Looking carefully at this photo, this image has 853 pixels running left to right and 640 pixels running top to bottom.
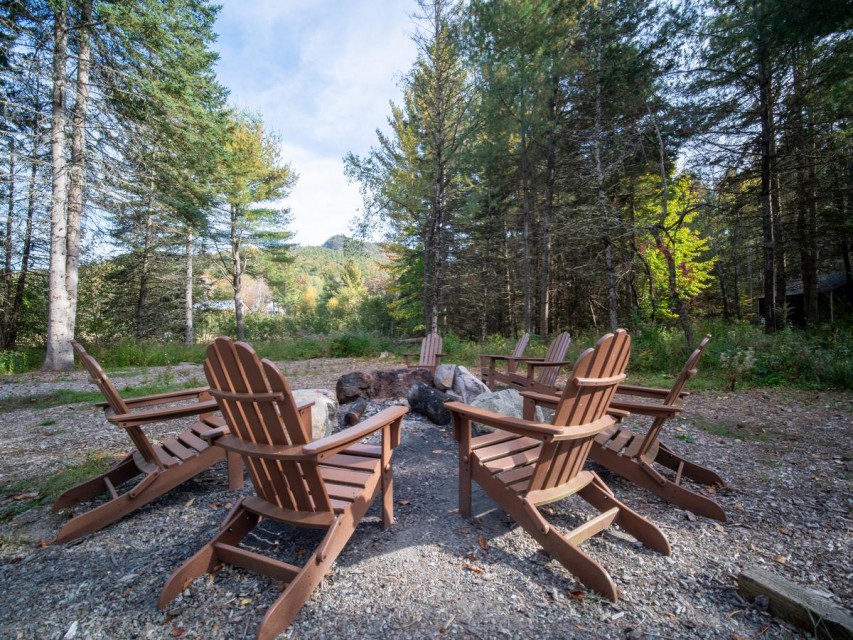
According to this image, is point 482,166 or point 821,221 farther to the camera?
point 482,166

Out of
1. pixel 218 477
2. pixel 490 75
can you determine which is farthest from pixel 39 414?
pixel 490 75

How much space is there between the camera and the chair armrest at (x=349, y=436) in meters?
1.48

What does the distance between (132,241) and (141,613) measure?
16.3m

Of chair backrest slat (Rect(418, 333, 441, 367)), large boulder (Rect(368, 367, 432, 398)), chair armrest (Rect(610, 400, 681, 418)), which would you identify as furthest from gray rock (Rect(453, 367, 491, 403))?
chair armrest (Rect(610, 400, 681, 418))

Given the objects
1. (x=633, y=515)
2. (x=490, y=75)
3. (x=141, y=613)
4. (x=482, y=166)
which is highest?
(x=490, y=75)

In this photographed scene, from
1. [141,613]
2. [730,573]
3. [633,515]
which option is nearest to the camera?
[141,613]

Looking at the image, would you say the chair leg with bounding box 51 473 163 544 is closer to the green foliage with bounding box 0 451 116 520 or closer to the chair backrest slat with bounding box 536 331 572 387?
the green foliage with bounding box 0 451 116 520

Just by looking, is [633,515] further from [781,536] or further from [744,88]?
[744,88]

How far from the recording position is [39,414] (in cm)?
457

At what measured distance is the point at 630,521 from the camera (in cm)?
191

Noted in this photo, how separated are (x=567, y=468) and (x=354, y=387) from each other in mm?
3031

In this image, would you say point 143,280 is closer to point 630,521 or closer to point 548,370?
point 548,370

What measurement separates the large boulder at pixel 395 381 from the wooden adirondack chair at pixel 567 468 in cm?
254

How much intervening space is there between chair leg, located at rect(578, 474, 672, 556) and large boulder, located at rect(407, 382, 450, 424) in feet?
6.38
